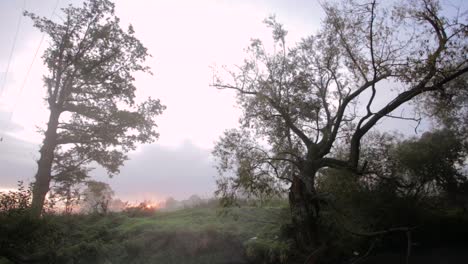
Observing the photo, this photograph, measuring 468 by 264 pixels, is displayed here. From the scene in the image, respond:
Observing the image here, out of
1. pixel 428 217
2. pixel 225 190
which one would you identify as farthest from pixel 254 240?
pixel 428 217

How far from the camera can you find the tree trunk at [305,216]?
34.9 ft

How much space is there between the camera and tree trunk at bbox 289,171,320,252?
1065 cm

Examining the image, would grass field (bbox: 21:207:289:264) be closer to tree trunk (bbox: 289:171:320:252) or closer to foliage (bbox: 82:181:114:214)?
tree trunk (bbox: 289:171:320:252)

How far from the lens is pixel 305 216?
10.8 metres

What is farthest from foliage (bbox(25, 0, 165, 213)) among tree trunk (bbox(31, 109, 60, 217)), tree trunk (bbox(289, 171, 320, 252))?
tree trunk (bbox(289, 171, 320, 252))

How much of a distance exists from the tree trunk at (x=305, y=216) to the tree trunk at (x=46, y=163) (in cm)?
1178

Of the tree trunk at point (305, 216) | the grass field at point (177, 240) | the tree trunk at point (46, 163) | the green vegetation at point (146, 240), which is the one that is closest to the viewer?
the tree trunk at point (305, 216)

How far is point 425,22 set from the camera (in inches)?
448

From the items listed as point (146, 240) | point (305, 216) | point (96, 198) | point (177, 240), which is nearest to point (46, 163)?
point (96, 198)

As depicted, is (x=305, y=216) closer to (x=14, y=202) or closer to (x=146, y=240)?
(x=146, y=240)

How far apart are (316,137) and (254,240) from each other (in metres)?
4.96

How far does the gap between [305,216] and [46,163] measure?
13.2 meters

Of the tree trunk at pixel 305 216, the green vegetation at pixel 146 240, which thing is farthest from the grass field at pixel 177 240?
the tree trunk at pixel 305 216

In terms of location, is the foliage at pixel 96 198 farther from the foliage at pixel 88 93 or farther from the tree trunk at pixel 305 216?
the tree trunk at pixel 305 216
